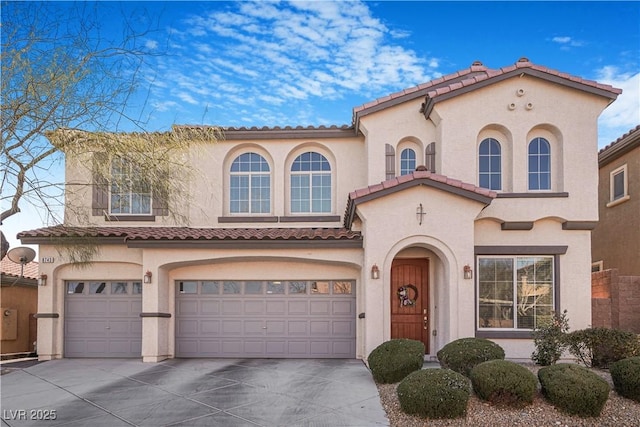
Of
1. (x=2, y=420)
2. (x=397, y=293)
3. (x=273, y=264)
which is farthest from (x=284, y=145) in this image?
(x=2, y=420)

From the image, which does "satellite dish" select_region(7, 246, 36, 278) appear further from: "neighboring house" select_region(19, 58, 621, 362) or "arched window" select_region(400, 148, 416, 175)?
"arched window" select_region(400, 148, 416, 175)

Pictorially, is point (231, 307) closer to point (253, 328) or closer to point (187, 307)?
point (253, 328)

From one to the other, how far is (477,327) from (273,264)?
5583mm

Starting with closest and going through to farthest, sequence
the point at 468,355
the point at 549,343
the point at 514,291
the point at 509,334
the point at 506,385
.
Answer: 1. the point at 506,385
2. the point at 468,355
3. the point at 549,343
4. the point at 509,334
5. the point at 514,291

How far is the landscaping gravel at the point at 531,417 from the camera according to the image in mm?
7637

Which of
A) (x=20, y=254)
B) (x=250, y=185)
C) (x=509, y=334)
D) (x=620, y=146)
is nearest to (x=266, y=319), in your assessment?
(x=250, y=185)

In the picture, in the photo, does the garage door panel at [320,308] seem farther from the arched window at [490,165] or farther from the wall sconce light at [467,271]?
the arched window at [490,165]

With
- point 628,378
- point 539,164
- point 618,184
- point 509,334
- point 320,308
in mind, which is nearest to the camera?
point 628,378

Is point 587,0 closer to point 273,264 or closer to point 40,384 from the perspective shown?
point 273,264

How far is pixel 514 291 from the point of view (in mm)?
12625

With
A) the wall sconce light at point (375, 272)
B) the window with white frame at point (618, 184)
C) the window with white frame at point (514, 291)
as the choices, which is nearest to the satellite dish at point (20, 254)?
the wall sconce light at point (375, 272)

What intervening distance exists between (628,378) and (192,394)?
7.65 meters

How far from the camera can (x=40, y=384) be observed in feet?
34.7

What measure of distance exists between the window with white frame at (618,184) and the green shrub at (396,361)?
9938mm
